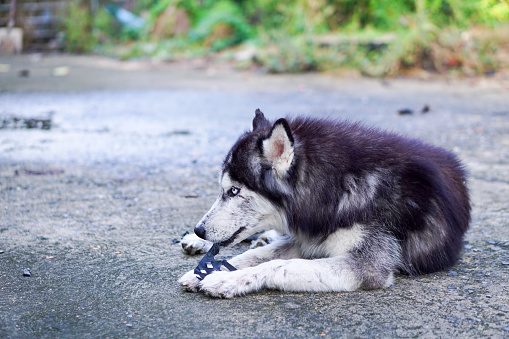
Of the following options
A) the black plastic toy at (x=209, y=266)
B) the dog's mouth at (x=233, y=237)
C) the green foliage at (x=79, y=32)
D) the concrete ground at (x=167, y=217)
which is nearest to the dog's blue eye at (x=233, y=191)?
the dog's mouth at (x=233, y=237)

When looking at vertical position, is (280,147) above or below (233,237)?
above

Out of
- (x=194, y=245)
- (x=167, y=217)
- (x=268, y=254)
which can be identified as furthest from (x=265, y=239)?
(x=167, y=217)

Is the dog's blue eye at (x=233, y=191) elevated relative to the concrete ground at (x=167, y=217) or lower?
elevated

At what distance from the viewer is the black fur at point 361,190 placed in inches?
128

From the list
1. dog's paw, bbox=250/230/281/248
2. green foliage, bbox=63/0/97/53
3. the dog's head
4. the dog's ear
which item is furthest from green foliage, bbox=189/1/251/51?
the dog's ear

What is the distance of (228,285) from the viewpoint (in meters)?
3.05

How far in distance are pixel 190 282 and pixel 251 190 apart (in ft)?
2.11

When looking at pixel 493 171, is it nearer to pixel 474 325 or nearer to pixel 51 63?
pixel 474 325

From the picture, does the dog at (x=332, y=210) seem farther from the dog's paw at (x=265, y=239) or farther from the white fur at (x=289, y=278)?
the dog's paw at (x=265, y=239)

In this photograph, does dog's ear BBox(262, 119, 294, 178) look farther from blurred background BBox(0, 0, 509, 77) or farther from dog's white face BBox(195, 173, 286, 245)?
blurred background BBox(0, 0, 509, 77)

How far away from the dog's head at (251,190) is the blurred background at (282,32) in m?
9.69

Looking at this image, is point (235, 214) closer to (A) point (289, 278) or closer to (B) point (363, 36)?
(A) point (289, 278)

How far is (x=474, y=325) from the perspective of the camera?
2.71m

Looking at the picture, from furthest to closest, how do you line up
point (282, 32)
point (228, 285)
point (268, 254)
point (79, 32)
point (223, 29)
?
point (79, 32) < point (223, 29) < point (282, 32) < point (268, 254) < point (228, 285)
